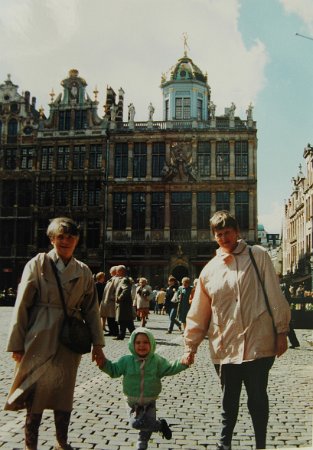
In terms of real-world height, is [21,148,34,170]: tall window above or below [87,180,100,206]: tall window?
above

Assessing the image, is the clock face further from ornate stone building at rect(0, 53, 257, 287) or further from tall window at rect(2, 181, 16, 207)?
tall window at rect(2, 181, 16, 207)

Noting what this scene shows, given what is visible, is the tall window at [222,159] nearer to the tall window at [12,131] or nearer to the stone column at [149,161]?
the stone column at [149,161]

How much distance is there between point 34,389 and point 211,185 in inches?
1405

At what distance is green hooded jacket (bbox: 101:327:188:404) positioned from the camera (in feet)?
14.5

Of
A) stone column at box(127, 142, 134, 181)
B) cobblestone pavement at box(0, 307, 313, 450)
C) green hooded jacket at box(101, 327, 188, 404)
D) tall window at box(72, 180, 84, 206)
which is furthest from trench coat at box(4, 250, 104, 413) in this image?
tall window at box(72, 180, 84, 206)

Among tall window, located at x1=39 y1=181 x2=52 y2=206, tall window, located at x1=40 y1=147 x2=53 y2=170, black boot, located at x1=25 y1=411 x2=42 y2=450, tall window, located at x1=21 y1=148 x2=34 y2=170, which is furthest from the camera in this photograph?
tall window, located at x1=21 y1=148 x2=34 y2=170

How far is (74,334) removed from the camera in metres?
4.07

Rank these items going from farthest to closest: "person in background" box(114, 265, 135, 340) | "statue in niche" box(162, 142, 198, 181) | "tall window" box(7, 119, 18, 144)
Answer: "tall window" box(7, 119, 18, 144) → "statue in niche" box(162, 142, 198, 181) → "person in background" box(114, 265, 135, 340)

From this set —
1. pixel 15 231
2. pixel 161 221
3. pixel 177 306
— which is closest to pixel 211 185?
pixel 161 221

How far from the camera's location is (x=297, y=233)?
50.3 meters

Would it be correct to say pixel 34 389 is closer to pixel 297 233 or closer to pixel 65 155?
pixel 65 155

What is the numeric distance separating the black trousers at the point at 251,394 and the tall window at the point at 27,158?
38.7 metres

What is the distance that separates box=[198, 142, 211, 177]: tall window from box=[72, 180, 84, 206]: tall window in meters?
8.61

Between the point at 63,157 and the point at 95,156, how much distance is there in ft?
7.82
